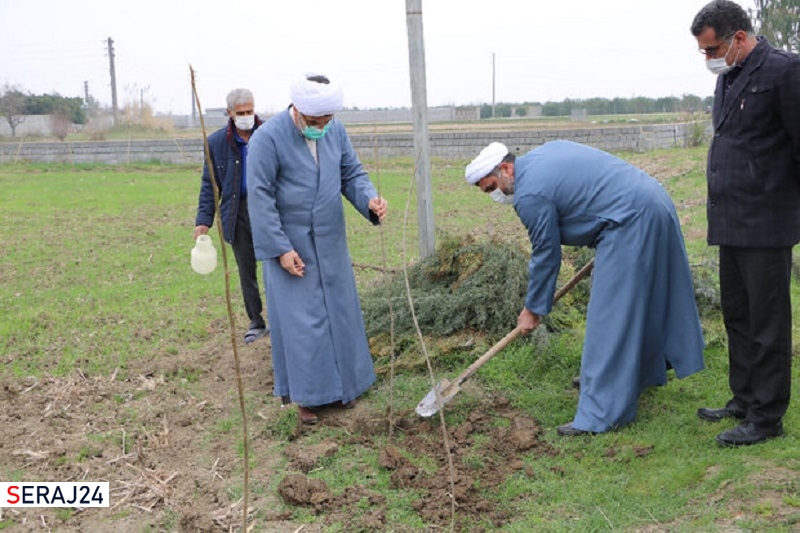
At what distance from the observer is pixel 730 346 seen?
14.0ft

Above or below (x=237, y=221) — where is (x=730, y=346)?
below

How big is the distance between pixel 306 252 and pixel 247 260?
183 cm

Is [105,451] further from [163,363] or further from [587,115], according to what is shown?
[587,115]

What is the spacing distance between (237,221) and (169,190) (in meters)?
12.6

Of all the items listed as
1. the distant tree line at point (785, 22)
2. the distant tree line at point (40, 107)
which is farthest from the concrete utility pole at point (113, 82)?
the distant tree line at point (785, 22)

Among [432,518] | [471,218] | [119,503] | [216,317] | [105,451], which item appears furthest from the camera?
[471,218]

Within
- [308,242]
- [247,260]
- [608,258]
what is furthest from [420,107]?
[608,258]

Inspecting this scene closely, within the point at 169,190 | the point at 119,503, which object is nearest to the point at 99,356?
the point at 119,503

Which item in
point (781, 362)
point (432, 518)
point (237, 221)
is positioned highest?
point (237, 221)

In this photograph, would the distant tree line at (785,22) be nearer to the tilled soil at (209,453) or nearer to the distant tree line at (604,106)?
the distant tree line at (604,106)

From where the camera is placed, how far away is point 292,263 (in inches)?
186

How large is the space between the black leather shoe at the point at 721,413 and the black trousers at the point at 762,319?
163 millimetres

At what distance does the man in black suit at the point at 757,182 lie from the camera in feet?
12.3

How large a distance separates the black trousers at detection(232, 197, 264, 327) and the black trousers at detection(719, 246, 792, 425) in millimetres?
3525
